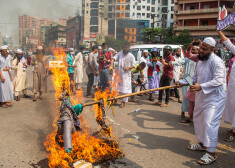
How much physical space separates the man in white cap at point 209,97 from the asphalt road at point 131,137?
0.37m

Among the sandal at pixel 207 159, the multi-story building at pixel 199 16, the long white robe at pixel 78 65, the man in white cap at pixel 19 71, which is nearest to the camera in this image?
the sandal at pixel 207 159

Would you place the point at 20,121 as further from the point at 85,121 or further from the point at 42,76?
the point at 42,76

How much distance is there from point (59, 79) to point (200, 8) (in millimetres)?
49658

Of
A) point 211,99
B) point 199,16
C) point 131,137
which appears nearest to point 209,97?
point 211,99

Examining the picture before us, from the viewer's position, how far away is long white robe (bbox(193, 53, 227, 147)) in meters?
3.57

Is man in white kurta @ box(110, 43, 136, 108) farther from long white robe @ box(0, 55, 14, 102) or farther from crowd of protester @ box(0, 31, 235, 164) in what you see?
long white robe @ box(0, 55, 14, 102)

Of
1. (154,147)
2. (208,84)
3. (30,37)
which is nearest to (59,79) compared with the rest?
(154,147)

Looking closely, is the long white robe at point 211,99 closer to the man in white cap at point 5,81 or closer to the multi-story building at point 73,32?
the man in white cap at point 5,81

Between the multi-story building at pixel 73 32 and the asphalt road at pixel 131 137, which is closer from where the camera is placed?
the asphalt road at pixel 131 137

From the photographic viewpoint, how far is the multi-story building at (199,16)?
144 feet

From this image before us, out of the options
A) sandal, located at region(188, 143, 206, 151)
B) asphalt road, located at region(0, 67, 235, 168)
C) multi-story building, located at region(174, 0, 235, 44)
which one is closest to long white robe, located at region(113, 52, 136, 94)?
asphalt road, located at region(0, 67, 235, 168)

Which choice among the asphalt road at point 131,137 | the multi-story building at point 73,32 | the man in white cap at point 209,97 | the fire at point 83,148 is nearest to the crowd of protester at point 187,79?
the man in white cap at point 209,97

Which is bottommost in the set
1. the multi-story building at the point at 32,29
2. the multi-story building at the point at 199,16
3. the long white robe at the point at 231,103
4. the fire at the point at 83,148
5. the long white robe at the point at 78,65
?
the fire at the point at 83,148

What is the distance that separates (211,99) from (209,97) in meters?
0.05
